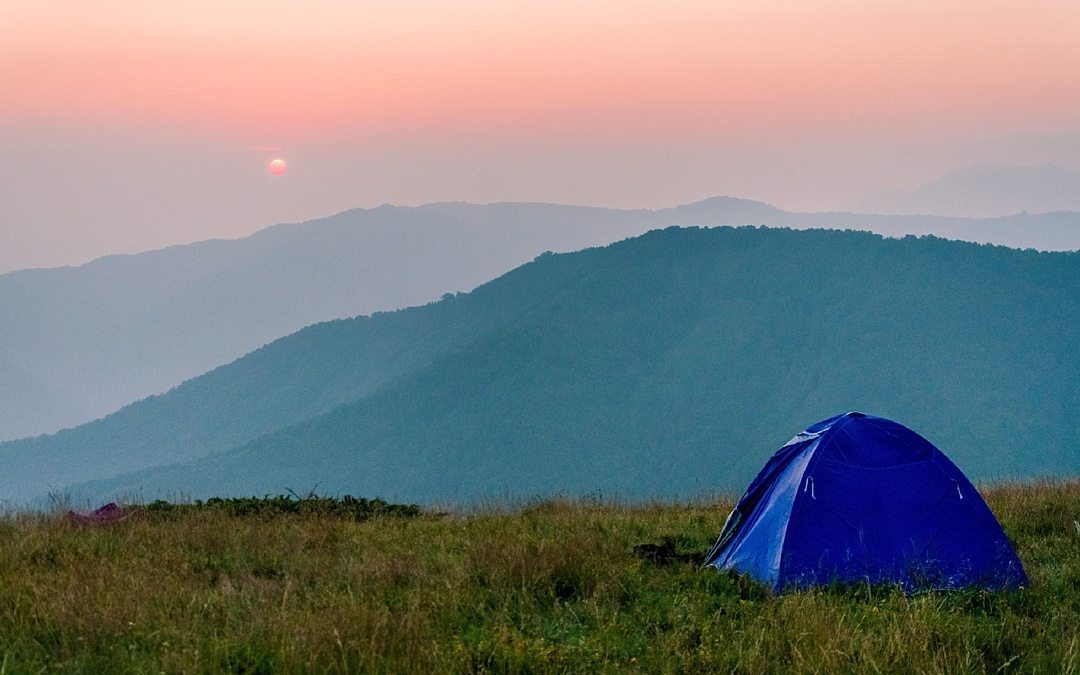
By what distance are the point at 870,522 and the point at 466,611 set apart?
438 cm

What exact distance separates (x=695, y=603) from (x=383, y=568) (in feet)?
9.73

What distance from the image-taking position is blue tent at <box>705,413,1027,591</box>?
1020 centimetres

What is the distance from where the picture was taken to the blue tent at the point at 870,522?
1020 centimetres

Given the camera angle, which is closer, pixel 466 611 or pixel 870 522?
pixel 466 611

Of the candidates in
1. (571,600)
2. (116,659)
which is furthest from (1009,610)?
(116,659)

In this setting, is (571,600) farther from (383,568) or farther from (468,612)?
(383,568)

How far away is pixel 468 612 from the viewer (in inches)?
337

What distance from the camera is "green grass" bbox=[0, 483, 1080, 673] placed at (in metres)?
7.19

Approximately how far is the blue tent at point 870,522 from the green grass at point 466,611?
0.44 meters

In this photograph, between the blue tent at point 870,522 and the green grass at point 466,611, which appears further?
the blue tent at point 870,522

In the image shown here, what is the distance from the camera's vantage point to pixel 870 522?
34.3ft

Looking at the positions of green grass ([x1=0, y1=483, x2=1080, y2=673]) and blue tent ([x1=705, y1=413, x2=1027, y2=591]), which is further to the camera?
blue tent ([x1=705, y1=413, x2=1027, y2=591])

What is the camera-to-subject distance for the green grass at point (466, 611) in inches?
283

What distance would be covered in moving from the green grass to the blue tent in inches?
17.3
